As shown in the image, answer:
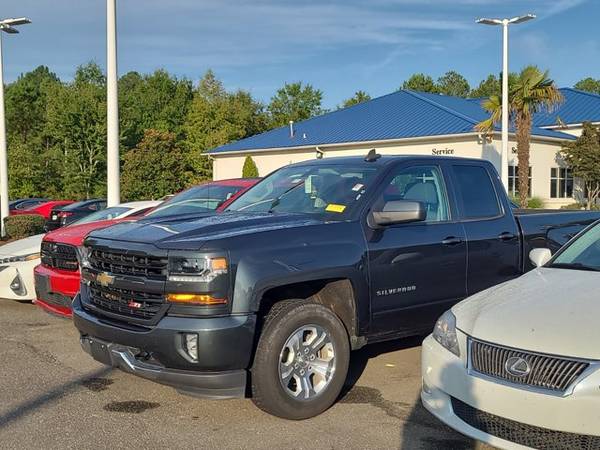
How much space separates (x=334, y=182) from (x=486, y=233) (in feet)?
4.99

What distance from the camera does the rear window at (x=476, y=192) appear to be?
620 cm

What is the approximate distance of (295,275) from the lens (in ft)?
15.6

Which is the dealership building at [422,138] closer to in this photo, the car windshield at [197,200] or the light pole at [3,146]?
the light pole at [3,146]

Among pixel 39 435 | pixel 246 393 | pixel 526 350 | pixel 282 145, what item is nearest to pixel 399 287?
pixel 246 393

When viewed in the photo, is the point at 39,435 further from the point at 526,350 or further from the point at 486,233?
the point at 486,233

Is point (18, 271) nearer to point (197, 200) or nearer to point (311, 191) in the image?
point (197, 200)

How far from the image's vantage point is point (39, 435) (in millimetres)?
4578

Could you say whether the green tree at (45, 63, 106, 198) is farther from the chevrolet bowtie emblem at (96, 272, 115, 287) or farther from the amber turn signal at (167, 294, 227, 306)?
the amber turn signal at (167, 294, 227, 306)

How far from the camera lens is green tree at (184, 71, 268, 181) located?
56.1 meters

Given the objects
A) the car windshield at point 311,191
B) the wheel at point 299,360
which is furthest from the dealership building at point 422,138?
the wheel at point 299,360

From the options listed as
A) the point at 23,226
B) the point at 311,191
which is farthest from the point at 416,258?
the point at 23,226

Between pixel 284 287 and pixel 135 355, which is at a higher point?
pixel 284 287

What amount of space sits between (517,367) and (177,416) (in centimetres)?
255

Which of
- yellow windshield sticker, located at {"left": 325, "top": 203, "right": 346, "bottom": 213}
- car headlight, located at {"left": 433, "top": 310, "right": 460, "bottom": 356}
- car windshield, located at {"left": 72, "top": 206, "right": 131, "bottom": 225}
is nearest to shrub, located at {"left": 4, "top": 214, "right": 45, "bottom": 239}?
car windshield, located at {"left": 72, "top": 206, "right": 131, "bottom": 225}
